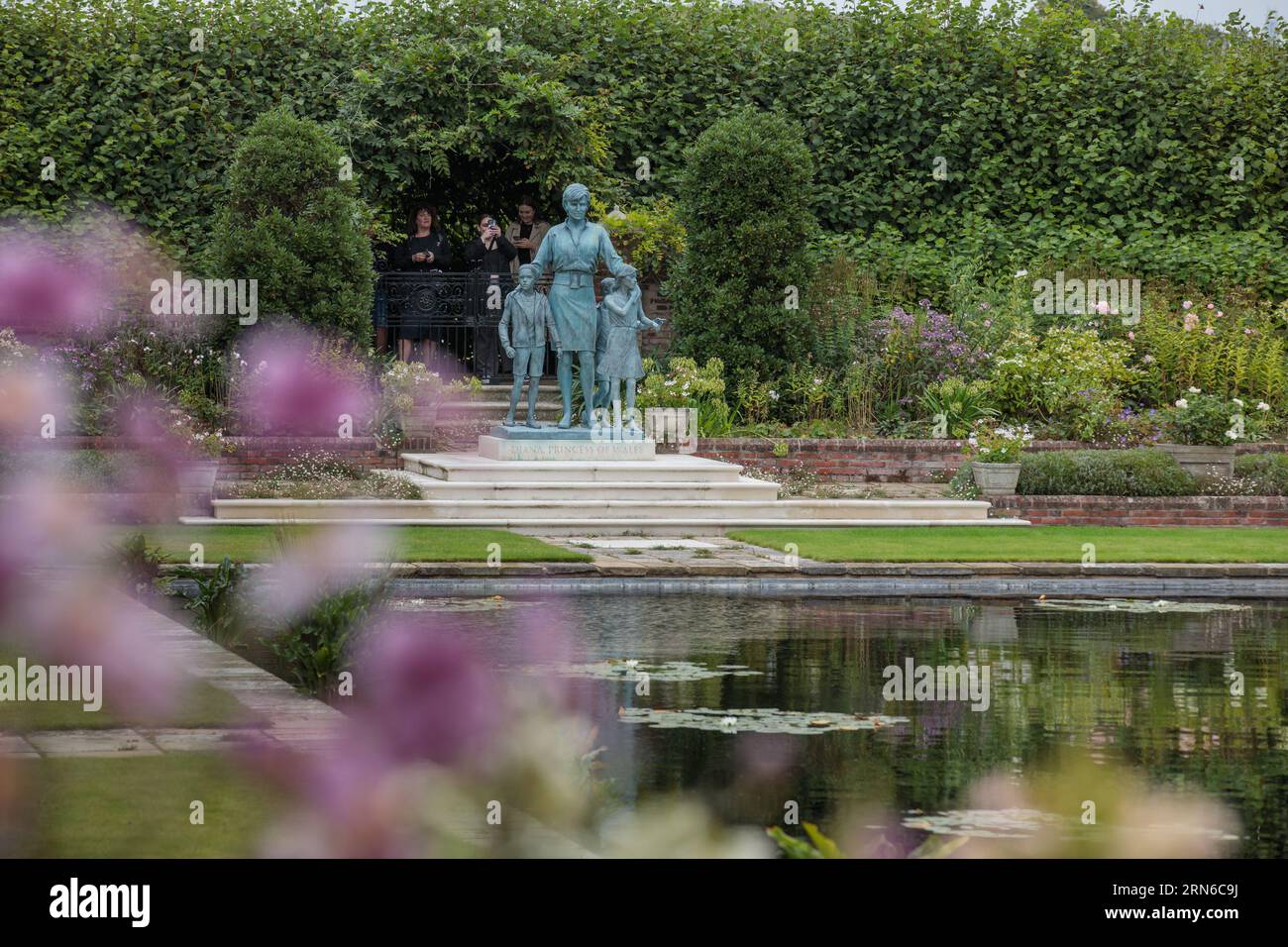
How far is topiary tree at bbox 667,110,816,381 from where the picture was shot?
23625mm

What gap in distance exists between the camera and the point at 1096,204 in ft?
88.0

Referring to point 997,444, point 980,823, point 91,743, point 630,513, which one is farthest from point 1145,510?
point 91,743

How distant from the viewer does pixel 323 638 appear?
27.9 feet

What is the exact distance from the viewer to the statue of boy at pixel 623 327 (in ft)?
66.1

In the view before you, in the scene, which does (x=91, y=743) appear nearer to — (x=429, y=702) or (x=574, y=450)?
(x=429, y=702)

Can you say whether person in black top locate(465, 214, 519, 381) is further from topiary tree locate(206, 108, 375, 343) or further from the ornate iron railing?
topiary tree locate(206, 108, 375, 343)

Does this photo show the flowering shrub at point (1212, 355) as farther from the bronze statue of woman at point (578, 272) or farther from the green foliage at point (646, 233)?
the bronze statue of woman at point (578, 272)

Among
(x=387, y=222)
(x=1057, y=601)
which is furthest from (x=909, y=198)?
(x=1057, y=601)

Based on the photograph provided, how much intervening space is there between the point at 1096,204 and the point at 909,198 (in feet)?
9.01

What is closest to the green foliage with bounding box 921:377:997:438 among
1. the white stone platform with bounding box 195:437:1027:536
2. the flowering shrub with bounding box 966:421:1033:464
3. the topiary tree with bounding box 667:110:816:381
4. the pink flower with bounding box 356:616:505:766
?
the flowering shrub with bounding box 966:421:1033:464

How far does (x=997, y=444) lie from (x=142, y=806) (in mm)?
15245

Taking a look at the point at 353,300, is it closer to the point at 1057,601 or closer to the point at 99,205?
the point at 99,205

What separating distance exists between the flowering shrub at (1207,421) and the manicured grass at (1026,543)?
2046mm
